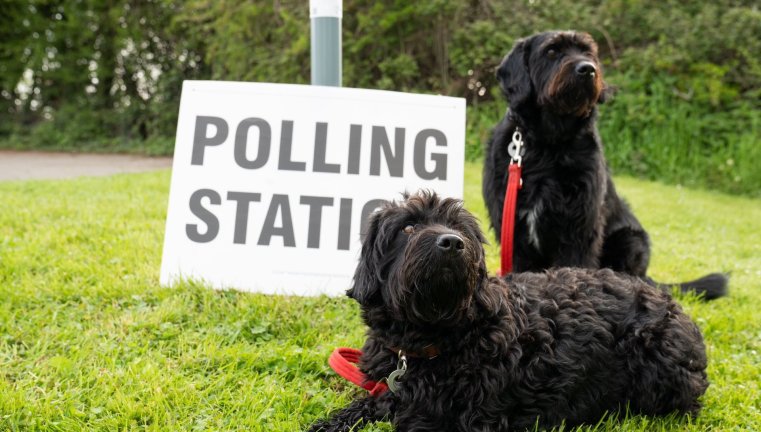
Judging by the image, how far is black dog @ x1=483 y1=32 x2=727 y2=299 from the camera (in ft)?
12.9

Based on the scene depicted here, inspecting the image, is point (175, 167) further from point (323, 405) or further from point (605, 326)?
point (605, 326)

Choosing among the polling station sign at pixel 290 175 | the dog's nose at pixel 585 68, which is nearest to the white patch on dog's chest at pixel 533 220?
the polling station sign at pixel 290 175

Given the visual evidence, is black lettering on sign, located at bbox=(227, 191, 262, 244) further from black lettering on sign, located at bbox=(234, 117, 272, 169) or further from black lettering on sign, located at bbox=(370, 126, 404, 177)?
black lettering on sign, located at bbox=(370, 126, 404, 177)

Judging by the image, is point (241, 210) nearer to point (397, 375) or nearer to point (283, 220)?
point (283, 220)

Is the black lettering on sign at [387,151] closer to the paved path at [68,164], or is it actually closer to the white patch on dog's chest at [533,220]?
the white patch on dog's chest at [533,220]

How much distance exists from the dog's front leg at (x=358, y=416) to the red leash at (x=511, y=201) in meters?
1.51

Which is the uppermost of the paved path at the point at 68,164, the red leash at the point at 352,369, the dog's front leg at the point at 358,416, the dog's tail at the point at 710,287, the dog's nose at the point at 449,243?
the paved path at the point at 68,164

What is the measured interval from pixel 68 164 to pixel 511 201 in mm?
12580

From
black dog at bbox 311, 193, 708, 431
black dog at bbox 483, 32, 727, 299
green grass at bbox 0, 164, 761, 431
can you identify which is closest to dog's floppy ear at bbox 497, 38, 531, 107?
black dog at bbox 483, 32, 727, 299

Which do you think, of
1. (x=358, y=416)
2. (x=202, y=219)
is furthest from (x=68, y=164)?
(x=358, y=416)

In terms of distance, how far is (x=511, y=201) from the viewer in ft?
12.9

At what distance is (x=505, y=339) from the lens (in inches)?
106

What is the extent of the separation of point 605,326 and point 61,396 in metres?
2.58

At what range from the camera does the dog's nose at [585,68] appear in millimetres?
3781
